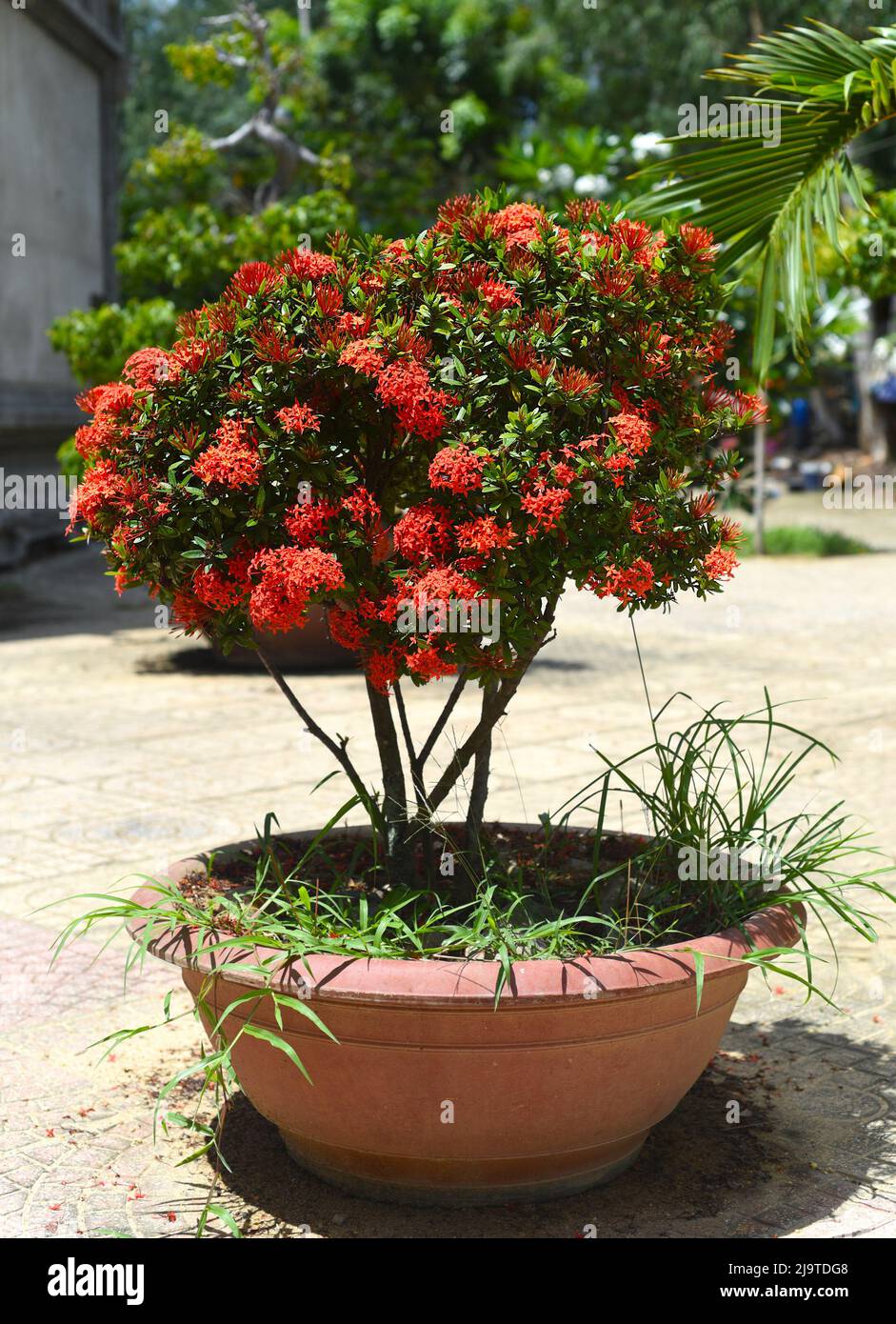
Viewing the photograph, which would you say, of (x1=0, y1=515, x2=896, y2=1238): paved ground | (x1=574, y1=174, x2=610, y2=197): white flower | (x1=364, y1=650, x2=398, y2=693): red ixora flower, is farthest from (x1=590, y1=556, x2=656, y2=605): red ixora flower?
(x1=574, y1=174, x2=610, y2=197): white flower

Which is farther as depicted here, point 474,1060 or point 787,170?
point 787,170

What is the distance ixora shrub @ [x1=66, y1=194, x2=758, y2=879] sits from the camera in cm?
353

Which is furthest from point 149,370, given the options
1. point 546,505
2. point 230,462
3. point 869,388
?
point 869,388

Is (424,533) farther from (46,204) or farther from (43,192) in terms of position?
(46,204)

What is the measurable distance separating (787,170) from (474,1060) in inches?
138

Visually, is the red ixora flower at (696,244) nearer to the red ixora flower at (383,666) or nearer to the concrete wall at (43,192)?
the red ixora flower at (383,666)

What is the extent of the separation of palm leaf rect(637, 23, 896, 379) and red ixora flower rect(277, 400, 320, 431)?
207cm

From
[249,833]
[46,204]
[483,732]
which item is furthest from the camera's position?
[46,204]

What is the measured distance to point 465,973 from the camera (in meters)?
3.26

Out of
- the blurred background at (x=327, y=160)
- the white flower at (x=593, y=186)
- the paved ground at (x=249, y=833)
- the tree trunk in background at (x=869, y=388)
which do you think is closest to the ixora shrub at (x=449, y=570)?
the paved ground at (x=249, y=833)

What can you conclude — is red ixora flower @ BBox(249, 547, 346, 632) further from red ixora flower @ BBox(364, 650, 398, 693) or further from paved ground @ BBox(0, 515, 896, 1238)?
paved ground @ BBox(0, 515, 896, 1238)

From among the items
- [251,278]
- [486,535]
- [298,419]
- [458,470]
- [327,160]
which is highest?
[327,160]

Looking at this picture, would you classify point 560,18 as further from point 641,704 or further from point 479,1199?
point 479,1199

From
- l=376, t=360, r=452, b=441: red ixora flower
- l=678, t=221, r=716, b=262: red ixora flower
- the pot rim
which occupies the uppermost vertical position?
l=678, t=221, r=716, b=262: red ixora flower
